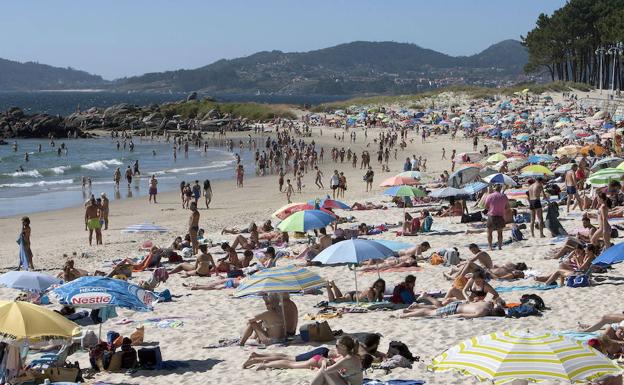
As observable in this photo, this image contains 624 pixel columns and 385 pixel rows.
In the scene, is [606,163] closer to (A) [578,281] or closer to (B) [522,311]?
(A) [578,281]

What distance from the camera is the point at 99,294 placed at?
→ 380 inches

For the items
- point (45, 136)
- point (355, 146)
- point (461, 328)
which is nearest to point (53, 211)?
point (461, 328)

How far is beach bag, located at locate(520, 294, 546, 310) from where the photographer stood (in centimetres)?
1077

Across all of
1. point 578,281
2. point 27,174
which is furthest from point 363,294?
point 27,174

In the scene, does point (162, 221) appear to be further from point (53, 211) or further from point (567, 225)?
point (567, 225)

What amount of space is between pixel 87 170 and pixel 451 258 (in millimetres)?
33978

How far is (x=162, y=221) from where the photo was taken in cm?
2522

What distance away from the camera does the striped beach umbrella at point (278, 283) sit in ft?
32.7

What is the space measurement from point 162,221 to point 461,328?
53.6ft

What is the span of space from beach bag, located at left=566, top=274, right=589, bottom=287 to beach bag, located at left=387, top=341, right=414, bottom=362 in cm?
400

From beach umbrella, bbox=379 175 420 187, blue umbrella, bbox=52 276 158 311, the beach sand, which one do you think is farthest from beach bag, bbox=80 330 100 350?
beach umbrella, bbox=379 175 420 187

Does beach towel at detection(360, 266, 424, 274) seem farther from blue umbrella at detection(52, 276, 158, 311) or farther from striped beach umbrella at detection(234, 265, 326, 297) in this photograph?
blue umbrella at detection(52, 276, 158, 311)

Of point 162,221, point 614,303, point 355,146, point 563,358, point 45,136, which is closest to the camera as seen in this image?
point 563,358

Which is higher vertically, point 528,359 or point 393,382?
point 528,359
